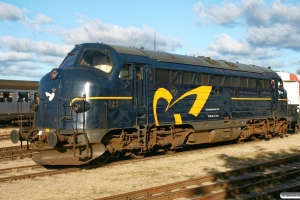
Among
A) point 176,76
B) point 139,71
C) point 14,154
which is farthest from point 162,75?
point 14,154

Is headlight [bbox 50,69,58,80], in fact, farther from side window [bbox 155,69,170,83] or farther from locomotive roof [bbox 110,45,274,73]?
side window [bbox 155,69,170,83]

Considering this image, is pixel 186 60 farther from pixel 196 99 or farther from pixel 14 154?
pixel 14 154

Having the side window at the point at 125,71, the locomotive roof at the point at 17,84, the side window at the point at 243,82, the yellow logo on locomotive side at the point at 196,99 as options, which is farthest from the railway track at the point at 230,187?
the locomotive roof at the point at 17,84

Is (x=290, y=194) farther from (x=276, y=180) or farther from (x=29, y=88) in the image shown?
(x=29, y=88)

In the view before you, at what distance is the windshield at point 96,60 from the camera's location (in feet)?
37.9

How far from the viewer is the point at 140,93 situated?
12211 mm

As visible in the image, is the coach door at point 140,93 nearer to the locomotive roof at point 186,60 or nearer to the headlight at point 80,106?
the locomotive roof at point 186,60

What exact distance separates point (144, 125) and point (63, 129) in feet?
9.56

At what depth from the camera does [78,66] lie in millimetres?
11805

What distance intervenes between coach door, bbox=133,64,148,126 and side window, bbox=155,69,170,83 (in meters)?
0.61

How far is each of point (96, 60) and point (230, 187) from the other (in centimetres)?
600

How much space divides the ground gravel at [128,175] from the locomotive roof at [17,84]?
54.0 feet

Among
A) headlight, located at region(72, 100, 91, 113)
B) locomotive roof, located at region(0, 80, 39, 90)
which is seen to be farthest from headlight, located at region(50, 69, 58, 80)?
locomotive roof, located at region(0, 80, 39, 90)

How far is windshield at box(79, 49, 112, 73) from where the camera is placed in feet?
37.9
